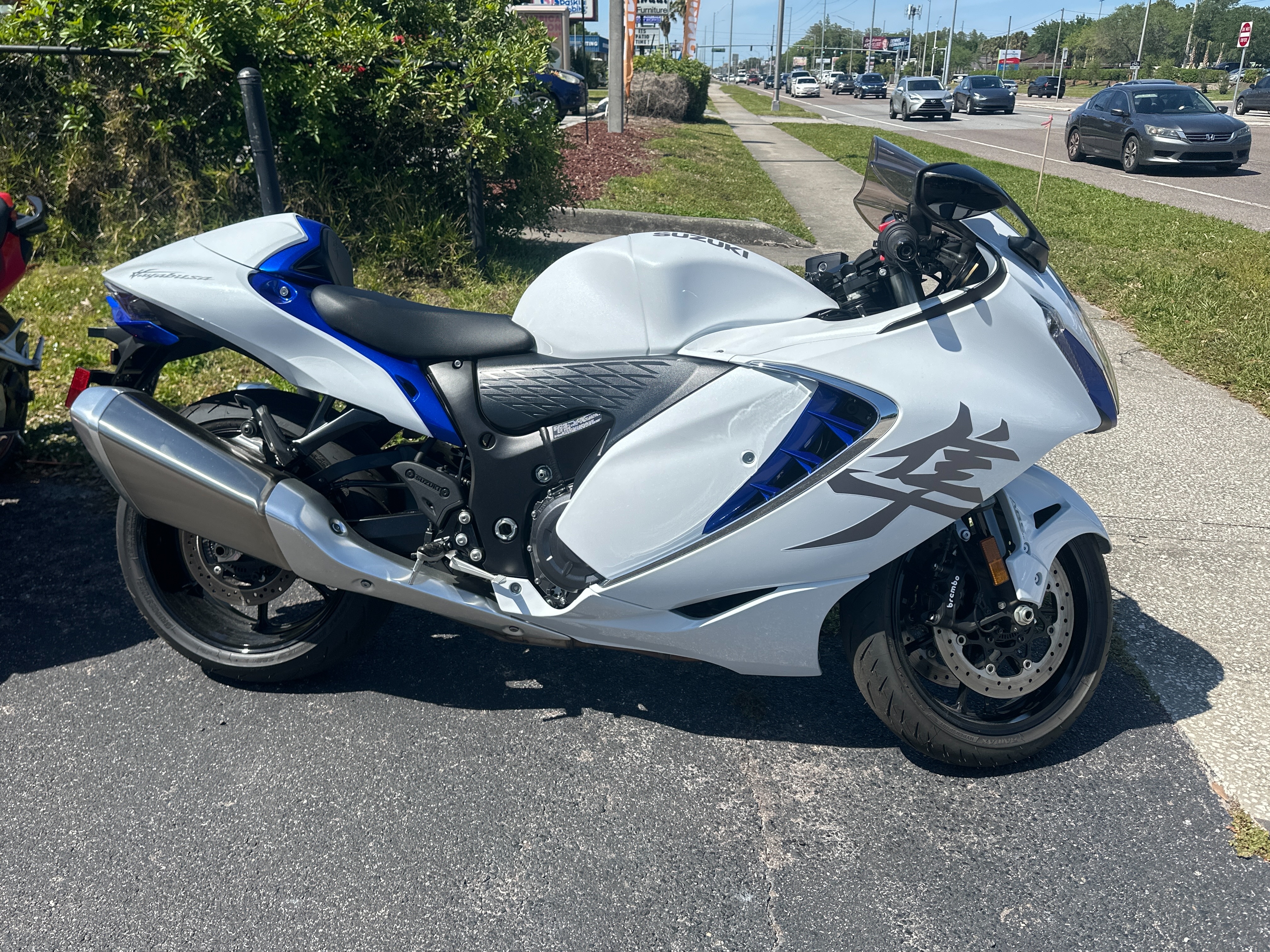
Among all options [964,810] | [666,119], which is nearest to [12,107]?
[964,810]

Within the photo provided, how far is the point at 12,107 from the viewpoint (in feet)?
23.0

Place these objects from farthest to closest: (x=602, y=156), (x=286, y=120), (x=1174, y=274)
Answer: (x=602, y=156), (x=1174, y=274), (x=286, y=120)

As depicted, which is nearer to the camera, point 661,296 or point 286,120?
point 661,296

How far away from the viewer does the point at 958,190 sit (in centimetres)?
229

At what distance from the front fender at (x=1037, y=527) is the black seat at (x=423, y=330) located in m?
1.32

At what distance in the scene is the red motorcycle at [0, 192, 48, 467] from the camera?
3412 millimetres

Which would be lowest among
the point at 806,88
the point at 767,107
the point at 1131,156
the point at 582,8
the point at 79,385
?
the point at 767,107

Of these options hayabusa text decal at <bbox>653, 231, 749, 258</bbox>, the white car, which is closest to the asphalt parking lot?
hayabusa text decal at <bbox>653, 231, 749, 258</bbox>

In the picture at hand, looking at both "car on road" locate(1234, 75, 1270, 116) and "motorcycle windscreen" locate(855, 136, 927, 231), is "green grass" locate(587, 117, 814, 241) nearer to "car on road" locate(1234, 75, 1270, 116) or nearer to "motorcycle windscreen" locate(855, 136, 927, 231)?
"motorcycle windscreen" locate(855, 136, 927, 231)

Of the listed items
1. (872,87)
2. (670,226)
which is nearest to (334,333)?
(670,226)

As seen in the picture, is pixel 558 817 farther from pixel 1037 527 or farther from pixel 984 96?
pixel 984 96

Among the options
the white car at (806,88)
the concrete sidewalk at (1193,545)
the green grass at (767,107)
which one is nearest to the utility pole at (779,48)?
the green grass at (767,107)

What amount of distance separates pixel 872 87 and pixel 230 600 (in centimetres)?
6303

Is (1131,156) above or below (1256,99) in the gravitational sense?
below
